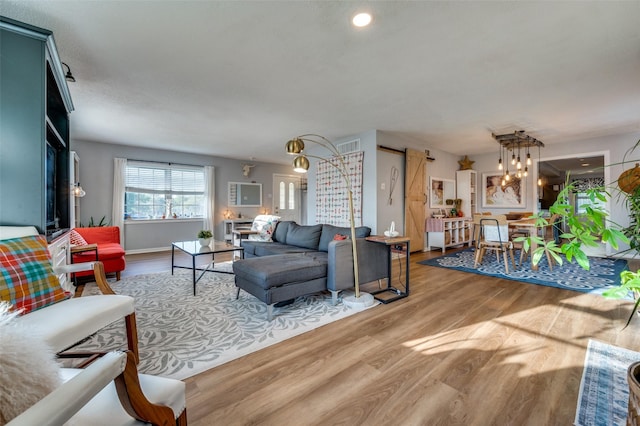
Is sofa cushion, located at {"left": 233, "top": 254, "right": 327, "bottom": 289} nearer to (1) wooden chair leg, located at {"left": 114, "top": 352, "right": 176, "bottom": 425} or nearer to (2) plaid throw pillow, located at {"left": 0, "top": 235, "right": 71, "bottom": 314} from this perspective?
(2) plaid throw pillow, located at {"left": 0, "top": 235, "right": 71, "bottom": 314}

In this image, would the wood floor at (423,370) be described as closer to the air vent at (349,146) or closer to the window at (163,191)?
the air vent at (349,146)

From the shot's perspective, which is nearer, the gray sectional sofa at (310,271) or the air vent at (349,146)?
the gray sectional sofa at (310,271)

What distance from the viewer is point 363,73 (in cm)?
291

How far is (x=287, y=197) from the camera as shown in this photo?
908 cm

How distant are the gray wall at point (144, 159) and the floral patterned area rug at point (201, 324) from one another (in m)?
3.10

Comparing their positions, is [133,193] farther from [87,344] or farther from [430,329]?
[430,329]

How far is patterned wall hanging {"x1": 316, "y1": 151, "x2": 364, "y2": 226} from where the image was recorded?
533cm

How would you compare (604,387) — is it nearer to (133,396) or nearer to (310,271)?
(310,271)

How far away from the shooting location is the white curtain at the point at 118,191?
238 inches

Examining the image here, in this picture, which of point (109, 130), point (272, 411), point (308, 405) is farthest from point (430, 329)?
point (109, 130)

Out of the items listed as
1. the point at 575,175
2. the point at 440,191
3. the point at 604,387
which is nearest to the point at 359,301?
the point at 604,387

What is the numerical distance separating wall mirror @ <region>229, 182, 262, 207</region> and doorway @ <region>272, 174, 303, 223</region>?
0.59 meters

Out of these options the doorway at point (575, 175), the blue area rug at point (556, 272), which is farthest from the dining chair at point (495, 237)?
the doorway at point (575, 175)

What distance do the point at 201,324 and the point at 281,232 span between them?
2459mm
